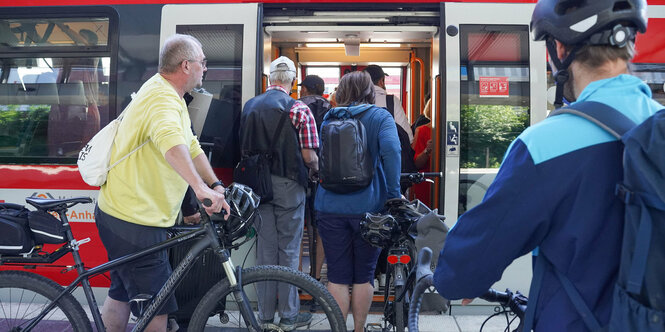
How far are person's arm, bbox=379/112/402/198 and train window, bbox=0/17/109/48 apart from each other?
7.81ft

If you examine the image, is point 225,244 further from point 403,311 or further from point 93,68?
point 93,68

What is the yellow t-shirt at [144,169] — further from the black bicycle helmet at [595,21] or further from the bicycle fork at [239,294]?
the black bicycle helmet at [595,21]

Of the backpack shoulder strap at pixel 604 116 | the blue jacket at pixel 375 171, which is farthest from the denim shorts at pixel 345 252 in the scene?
the backpack shoulder strap at pixel 604 116

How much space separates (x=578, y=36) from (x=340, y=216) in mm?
2285

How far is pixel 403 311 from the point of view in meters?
2.87

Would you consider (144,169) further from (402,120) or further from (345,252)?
(402,120)

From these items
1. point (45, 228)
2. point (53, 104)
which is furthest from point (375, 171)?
point (53, 104)

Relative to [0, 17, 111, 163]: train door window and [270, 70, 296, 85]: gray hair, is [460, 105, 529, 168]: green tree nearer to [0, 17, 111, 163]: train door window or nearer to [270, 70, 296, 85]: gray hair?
[270, 70, 296, 85]: gray hair

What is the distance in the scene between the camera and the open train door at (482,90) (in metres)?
4.21

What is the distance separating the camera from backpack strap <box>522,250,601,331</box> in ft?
3.69

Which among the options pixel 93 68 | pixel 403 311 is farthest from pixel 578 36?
pixel 93 68

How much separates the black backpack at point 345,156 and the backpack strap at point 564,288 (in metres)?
2.08

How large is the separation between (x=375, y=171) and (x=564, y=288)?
2304mm

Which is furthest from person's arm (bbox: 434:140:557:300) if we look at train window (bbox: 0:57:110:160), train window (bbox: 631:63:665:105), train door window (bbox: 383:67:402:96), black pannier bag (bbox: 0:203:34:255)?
train door window (bbox: 383:67:402:96)
